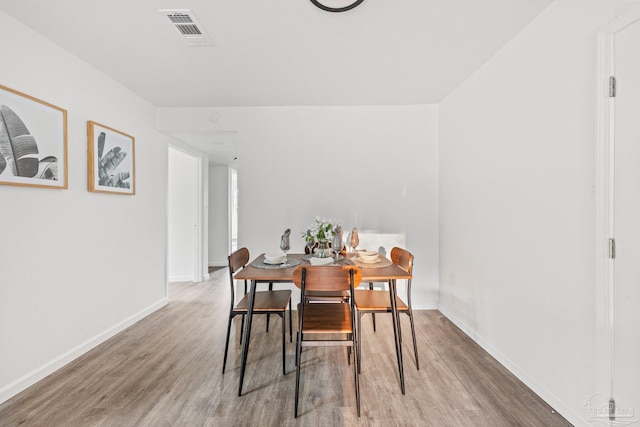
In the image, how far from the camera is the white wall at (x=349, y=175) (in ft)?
11.9

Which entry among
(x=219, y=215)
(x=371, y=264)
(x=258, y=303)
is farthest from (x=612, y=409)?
(x=219, y=215)

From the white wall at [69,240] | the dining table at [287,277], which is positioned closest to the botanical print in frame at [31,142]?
the white wall at [69,240]

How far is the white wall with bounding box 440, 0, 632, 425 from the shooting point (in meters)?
1.62

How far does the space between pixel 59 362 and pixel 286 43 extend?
119 inches

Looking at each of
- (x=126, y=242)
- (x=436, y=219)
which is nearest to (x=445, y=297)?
(x=436, y=219)

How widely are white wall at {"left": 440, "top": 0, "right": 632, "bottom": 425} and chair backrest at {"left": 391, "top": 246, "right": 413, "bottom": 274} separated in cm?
74

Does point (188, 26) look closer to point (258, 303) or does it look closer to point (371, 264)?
point (258, 303)

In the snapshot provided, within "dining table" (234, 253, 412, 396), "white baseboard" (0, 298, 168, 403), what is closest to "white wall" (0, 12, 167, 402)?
"white baseboard" (0, 298, 168, 403)

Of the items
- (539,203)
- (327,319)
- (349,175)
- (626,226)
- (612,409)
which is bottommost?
(612,409)

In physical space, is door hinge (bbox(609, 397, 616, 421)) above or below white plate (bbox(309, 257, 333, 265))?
below

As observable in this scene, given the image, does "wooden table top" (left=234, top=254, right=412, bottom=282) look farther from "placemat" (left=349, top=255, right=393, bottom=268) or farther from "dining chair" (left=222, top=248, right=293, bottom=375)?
"dining chair" (left=222, top=248, right=293, bottom=375)

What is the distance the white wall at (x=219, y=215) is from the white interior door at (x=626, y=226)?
584 centimetres

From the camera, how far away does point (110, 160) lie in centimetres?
287

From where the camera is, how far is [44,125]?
7.16 ft
